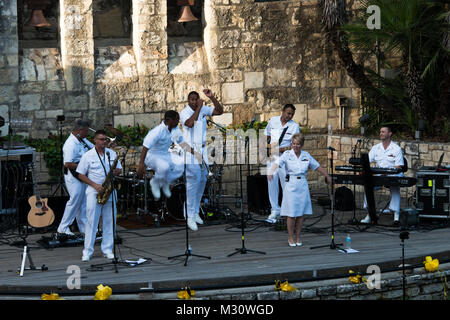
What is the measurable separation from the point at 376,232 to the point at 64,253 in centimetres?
445

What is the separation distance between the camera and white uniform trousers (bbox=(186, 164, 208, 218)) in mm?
12672

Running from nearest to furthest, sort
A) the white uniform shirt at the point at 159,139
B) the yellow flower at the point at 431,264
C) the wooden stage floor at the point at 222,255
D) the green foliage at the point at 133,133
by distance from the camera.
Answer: the wooden stage floor at the point at 222,255 → the yellow flower at the point at 431,264 → the white uniform shirt at the point at 159,139 → the green foliage at the point at 133,133

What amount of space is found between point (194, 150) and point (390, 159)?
2966 mm

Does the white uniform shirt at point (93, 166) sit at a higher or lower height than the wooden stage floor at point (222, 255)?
higher

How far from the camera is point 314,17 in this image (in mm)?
16797

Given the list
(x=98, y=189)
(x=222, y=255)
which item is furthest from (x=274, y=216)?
(x=98, y=189)

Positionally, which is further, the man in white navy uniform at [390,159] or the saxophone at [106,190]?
the man in white navy uniform at [390,159]

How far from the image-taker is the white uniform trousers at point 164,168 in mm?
12570

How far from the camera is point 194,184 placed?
12.7 metres

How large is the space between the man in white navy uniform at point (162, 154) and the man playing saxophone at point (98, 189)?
43.1 inches

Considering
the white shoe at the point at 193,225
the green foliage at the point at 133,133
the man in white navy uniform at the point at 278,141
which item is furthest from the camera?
the green foliage at the point at 133,133

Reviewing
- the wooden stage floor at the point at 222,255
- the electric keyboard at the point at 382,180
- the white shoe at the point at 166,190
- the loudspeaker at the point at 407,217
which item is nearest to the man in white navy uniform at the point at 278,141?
the wooden stage floor at the point at 222,255

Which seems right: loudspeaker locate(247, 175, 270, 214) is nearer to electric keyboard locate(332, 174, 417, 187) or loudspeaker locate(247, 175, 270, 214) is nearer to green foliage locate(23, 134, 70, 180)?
electric keyboard locate(332, 174, 417, 187)

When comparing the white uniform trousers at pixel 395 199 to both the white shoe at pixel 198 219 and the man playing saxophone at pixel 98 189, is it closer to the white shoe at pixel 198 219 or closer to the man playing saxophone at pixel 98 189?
the white shoe at pixel 198 219
